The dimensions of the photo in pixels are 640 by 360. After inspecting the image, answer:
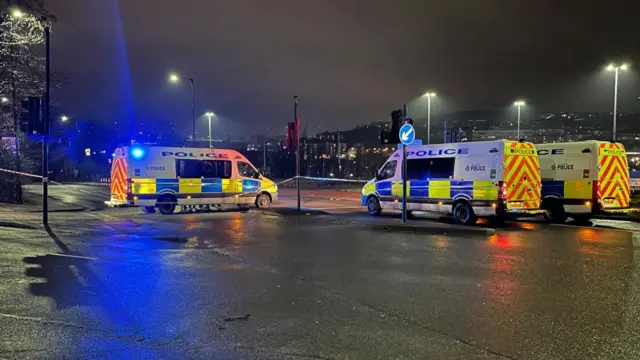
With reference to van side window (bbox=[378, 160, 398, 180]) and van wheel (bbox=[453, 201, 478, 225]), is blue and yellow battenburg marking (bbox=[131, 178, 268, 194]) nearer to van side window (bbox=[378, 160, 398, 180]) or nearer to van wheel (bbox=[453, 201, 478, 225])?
van side window (bbox=[378, 160, 398, 180])

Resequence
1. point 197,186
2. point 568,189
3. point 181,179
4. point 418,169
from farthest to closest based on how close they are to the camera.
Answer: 1. point 197,186
2. point 181,179
3. point 418,169
4. point 568,189

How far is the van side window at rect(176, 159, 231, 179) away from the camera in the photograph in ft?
61.3

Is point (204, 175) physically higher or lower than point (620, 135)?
lower

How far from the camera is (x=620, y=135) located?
39.9 m

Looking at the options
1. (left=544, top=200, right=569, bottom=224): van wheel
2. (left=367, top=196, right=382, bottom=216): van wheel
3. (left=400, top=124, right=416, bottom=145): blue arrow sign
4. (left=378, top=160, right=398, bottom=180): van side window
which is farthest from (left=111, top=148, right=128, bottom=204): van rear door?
(left=544, top=200, right=569, bottom=224): van wheel

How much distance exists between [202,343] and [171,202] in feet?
47.8

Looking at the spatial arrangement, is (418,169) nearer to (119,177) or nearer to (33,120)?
(119,177)

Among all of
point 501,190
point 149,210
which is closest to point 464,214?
point 501,190

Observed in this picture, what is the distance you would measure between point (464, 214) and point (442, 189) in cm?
110

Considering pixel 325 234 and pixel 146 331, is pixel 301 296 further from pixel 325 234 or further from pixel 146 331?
pixel 325 234

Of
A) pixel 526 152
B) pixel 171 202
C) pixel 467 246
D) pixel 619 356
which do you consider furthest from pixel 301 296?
pixel 171 202

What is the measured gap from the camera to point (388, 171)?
17203 mm

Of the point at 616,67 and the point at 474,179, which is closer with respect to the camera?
the point at 474,179

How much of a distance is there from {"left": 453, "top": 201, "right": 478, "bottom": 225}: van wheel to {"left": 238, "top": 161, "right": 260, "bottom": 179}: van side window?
8913 millimetres
